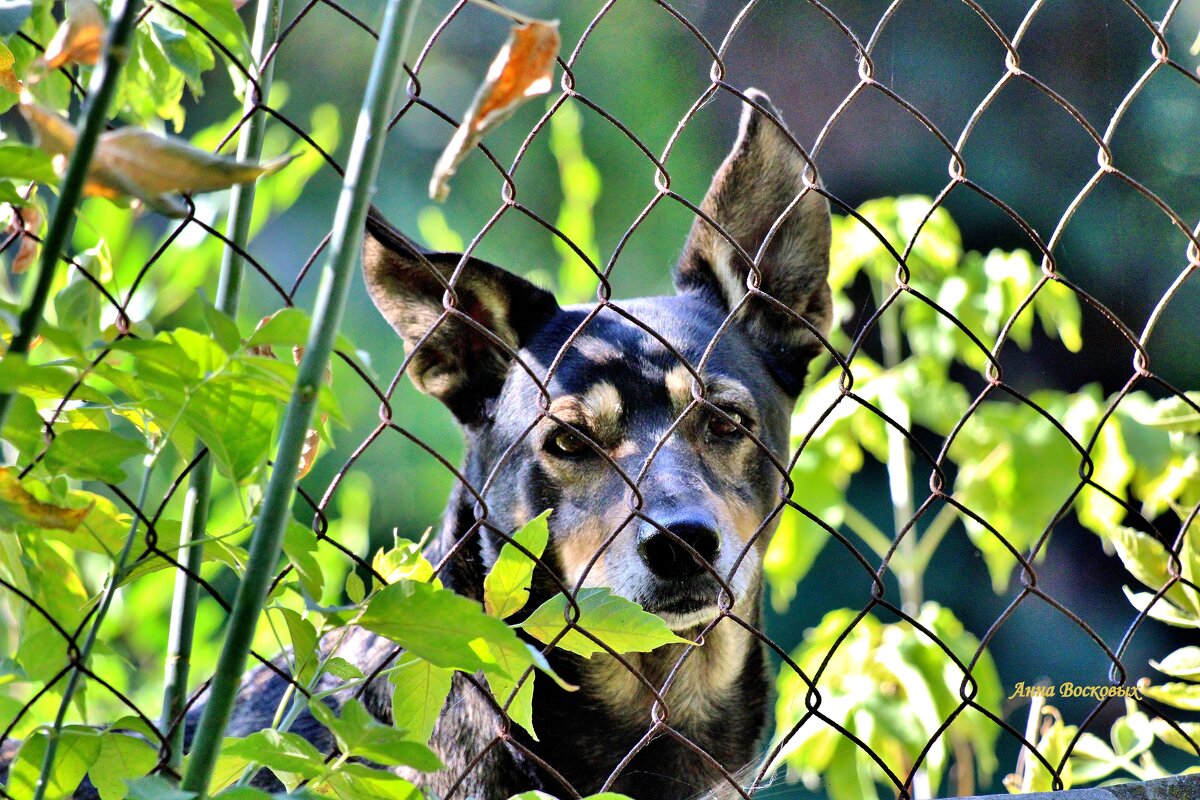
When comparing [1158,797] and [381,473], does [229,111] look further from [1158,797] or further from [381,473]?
[1158,797]

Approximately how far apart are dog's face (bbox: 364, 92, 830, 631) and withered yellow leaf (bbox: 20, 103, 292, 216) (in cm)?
118

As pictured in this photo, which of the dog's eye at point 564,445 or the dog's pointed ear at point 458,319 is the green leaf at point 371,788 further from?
the dog's eye at point 564,445

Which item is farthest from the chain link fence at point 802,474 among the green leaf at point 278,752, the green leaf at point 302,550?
the green leaf at point 278,752

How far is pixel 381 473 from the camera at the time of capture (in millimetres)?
6730

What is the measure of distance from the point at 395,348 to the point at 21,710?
5.81 m

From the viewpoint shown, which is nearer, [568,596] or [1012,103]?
[568,596]

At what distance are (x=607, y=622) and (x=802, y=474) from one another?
204cm

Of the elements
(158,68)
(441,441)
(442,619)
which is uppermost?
(158,68)

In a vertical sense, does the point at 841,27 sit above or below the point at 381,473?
above

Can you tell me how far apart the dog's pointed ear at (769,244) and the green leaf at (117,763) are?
1.25 metres

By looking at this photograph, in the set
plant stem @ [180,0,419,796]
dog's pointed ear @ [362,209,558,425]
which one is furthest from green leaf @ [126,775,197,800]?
dog's pointed ear @ [362,209,558,425]

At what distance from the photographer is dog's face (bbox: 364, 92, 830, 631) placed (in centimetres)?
214

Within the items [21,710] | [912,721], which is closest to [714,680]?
[912,721]

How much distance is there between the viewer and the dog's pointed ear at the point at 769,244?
7.18 feet
